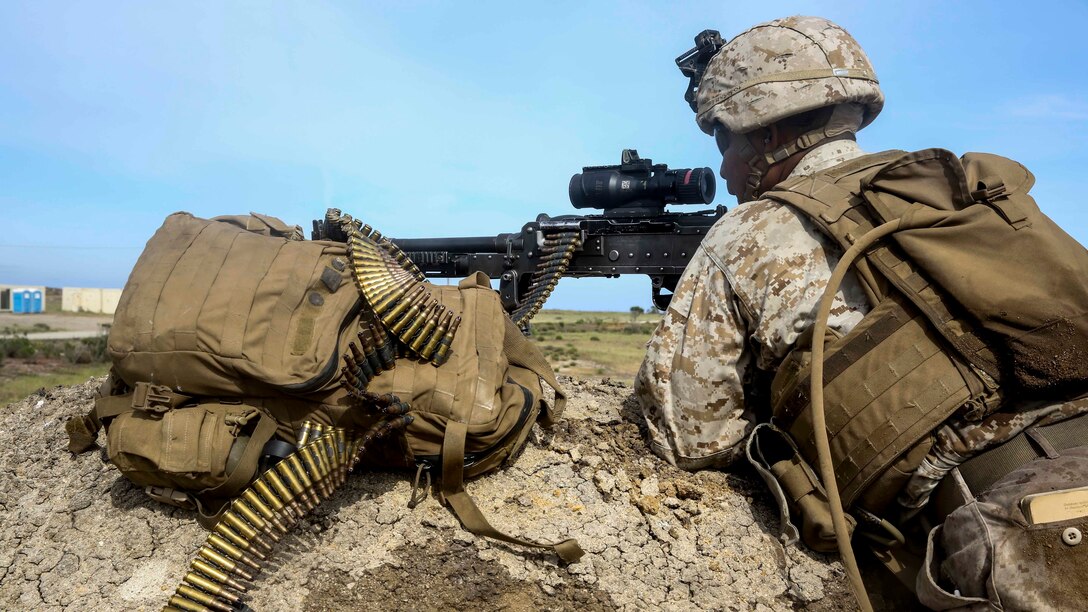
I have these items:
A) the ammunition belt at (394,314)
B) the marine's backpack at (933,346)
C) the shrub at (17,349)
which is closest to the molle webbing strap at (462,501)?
the ammunition belt at (394,314)

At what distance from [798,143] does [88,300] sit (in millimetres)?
59563

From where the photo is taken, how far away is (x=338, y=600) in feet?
9.19

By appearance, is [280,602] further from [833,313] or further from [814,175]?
A: [814,175]

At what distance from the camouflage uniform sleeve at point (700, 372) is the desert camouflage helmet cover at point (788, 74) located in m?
0.85

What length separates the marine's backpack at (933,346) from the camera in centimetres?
257

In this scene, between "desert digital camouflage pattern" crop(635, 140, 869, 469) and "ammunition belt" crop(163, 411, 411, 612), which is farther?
"desert digital camouflage pattern" crop(635, 140, 869, 469)

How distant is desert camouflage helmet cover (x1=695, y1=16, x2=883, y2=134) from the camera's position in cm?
364

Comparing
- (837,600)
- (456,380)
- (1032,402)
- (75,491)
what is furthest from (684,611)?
(75,491)

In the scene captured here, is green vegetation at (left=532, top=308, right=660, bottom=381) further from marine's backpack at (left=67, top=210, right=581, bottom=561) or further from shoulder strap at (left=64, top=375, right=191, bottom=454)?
shoulder strap at (left=64, top=375, right=191, bottom=454)

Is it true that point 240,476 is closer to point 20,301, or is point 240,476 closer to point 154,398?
point 154,398

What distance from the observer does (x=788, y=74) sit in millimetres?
3648

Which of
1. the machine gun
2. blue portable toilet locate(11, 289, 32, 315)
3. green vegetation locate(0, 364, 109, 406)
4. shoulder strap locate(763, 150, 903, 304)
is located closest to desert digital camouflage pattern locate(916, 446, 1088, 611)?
shoulder strap locate(763, 150, 903, 304)

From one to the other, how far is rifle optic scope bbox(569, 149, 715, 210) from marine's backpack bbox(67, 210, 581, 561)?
293cm

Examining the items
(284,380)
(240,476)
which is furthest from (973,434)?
(240,476)
